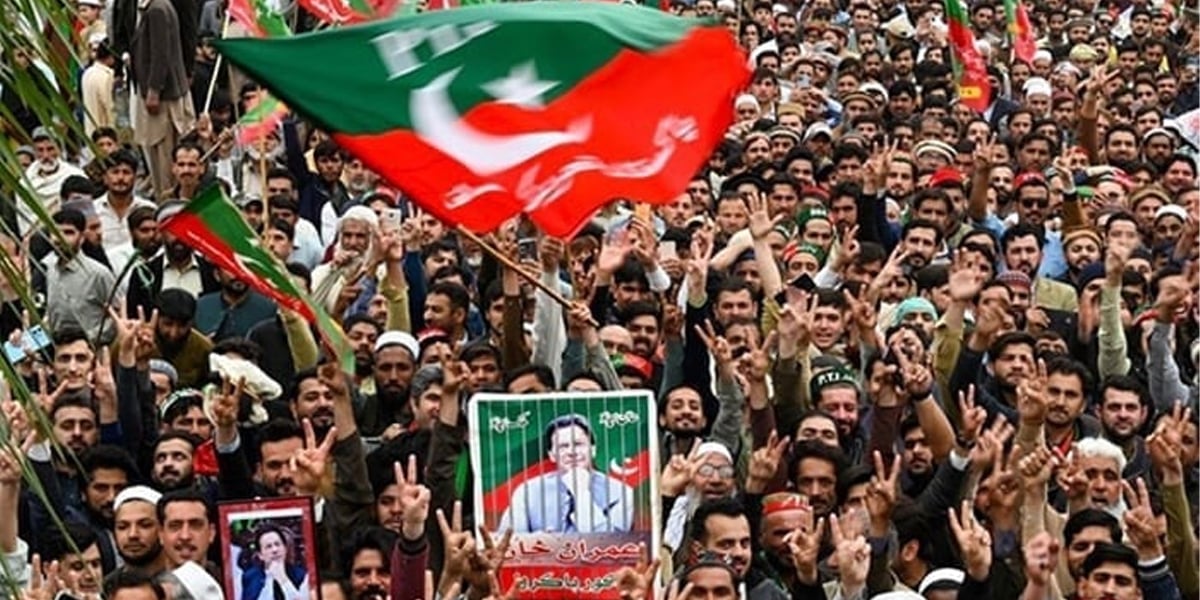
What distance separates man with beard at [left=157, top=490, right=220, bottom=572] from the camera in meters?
8.04

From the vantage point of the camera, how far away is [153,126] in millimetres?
15281

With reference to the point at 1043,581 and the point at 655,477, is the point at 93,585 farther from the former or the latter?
the point at 1043,581

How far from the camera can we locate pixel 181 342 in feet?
35.3

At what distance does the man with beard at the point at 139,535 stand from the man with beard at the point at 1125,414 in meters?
3.54

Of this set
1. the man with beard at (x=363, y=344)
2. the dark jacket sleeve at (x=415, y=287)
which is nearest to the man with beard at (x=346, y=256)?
the dark jacket sleeve at (x=415, y=287)

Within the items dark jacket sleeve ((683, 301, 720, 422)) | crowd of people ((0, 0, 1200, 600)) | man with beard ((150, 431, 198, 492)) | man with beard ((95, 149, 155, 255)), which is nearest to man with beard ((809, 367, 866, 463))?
crowd of people ((0, 0, 1200, 600))

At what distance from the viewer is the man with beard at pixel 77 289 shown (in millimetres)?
11156

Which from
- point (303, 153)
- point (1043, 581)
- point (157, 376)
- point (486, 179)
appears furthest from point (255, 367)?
point (303, 153)

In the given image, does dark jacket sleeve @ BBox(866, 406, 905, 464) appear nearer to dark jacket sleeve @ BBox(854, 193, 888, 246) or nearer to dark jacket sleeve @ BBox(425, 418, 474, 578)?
dark jacket sleeve @ BBox(425, 418, 474, 578)

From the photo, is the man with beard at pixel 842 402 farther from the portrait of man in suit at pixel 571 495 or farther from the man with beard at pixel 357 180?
the man with beard at pixel 357 180

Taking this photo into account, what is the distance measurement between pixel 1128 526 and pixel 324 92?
2.67m

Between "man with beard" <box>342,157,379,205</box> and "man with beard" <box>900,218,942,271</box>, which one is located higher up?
"man with beard" <box>342,157,379,205</box>

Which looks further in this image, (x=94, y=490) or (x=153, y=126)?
(x=153, y=126)

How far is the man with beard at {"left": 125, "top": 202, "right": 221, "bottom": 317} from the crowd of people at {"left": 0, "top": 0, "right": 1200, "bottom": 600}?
0.10ft
